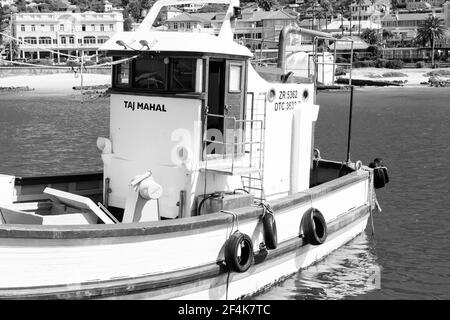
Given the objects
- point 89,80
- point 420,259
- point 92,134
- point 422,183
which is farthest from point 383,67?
point 420,259

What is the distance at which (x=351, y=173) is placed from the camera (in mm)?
13859

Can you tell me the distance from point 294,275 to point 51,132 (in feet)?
107

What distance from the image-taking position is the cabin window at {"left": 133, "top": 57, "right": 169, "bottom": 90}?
389 inches

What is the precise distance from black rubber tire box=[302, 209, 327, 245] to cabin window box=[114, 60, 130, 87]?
12.0ft

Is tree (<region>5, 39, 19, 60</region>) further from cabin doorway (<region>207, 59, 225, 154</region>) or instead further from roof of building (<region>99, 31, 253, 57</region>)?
cabin doorway (<region>207, 59, 225, 154</region>)

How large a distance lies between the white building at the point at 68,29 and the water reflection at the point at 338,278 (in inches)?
4353

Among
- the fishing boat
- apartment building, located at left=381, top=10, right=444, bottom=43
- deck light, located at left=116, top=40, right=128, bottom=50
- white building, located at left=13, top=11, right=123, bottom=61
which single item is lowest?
the fishing boat

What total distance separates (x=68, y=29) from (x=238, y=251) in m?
120

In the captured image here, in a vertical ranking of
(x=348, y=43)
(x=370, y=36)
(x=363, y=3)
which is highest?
(x=363, y=3)

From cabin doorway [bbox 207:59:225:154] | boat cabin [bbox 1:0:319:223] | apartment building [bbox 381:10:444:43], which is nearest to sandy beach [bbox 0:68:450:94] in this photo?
apartment building [bbox 381:10:444:43]

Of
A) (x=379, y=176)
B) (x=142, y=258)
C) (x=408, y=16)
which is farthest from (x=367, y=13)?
(x=142, y=258)

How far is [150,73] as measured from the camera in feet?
32.9

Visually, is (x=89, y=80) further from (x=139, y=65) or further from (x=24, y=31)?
(x=139, y=65)

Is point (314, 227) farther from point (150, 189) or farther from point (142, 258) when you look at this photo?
point (142, 258)
